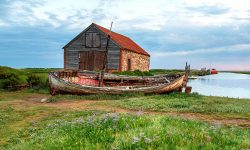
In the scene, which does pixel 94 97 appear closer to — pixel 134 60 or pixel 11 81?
pixel 11 81

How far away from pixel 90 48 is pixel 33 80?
1311 cm

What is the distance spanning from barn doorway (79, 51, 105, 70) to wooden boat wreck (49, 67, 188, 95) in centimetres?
1012

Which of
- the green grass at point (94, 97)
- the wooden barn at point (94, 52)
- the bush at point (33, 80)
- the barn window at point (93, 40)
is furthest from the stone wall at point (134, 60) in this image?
the green grass at point (94, 97)

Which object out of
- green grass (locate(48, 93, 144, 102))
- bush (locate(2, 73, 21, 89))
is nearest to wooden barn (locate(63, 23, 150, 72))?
bush (locate(2, 73, 21, 89))

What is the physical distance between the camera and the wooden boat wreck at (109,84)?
3125 cm

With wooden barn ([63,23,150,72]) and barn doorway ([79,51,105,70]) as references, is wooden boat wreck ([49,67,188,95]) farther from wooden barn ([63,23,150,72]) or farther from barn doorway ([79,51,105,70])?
wooden barn ([63,23,150,72])

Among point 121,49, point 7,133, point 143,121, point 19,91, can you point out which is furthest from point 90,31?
point 143,121

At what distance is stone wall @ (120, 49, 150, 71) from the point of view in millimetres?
51219

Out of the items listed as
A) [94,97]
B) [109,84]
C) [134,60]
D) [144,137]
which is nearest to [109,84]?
[109,84]

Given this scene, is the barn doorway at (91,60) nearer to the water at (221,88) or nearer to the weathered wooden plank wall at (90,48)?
the weathered wooden plank wall at (90,48)

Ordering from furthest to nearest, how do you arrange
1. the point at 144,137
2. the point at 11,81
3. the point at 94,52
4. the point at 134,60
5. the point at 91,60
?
the point at 134,60 < the point at 91,60 < the point at 94,52 < the point at 11,81 < the point at 144,137

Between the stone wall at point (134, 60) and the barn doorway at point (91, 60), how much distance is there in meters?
3.10

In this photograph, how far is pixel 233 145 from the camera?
774cm

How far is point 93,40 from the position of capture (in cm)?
5103
